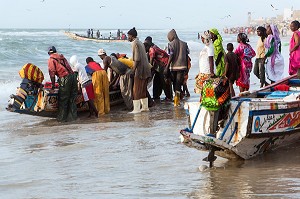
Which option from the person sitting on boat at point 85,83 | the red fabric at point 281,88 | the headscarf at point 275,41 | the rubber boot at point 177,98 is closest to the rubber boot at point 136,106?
the person sitting on boat at point 85,83

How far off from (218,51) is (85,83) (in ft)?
9.53

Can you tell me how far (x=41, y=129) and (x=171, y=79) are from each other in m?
3.08

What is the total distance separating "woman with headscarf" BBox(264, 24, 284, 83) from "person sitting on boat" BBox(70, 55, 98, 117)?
321 cm

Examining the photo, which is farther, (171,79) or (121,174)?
(171,79)

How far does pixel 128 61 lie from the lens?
12.0m

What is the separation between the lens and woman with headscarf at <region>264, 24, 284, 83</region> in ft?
35.7

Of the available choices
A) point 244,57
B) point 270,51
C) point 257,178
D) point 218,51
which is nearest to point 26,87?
point 218,51

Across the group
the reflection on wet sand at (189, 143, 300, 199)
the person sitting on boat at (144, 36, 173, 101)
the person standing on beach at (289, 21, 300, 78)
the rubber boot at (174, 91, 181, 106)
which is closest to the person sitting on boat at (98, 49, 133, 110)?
the rubber boot at (174, 91, 181, 106)

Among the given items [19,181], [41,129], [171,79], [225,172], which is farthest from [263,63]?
[19,181]

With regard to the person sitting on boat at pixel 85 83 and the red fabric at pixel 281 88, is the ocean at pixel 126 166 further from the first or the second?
the red fabric at pixel 281 88

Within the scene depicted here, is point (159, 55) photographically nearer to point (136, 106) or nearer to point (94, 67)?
point (136, 106)

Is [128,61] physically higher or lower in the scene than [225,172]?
higher

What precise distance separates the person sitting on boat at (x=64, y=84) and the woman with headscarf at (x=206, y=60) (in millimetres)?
2211

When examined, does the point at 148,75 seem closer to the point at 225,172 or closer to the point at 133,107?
the point at 133,107
